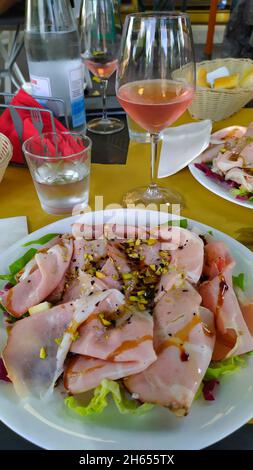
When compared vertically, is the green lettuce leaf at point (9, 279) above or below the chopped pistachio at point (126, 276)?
below

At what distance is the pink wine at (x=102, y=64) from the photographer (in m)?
1.18

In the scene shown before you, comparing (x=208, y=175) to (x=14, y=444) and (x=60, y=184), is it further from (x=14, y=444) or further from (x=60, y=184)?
(x=14, y=444)

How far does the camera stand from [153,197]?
35.8 inches

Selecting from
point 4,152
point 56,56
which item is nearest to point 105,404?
point 4,152

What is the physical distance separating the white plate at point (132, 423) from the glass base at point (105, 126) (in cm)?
88

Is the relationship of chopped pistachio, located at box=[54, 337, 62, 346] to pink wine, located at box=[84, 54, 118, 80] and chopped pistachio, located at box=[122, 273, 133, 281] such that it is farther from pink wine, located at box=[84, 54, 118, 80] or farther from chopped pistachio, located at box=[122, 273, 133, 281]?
pink wine, located at box=[84, 54, 118, 80]

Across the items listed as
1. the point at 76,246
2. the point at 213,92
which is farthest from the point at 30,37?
the point at 76,246

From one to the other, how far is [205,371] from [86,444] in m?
0.16

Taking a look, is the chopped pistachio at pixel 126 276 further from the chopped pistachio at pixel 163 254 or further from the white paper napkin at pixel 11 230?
the white paper napkin at pixel 11 230

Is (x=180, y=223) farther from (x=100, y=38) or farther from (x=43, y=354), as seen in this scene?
(x=100, y=38)

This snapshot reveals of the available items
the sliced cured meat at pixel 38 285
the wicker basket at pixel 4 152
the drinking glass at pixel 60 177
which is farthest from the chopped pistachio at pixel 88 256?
the wicker basket at pixel 4 152

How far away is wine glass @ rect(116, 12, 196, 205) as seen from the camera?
2.44ft

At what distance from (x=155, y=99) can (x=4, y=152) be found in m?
0.40

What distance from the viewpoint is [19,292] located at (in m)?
0.58
